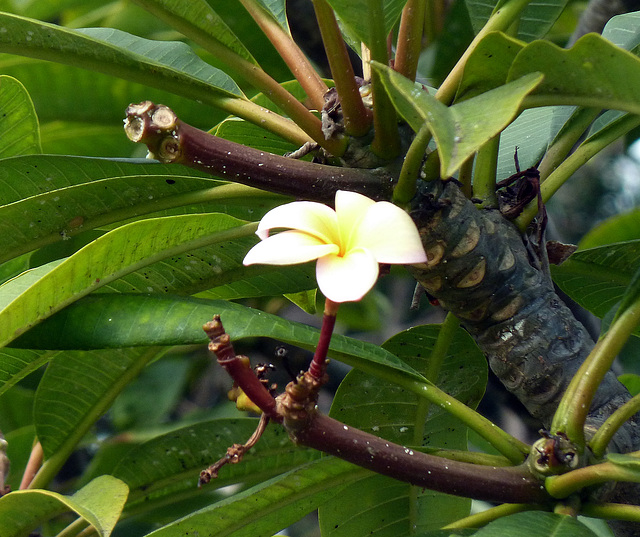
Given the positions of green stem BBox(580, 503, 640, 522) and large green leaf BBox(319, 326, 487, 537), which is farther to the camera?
large green leaf BBox(319, 326, 487, 537)

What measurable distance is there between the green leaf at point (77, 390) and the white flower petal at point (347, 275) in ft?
2.10

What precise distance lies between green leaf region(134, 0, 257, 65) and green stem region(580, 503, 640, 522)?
0.62m

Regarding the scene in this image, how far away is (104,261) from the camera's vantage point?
2.47 feet

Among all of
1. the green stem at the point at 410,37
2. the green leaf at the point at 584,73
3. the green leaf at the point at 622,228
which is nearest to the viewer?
the green leaf at the point at 584,73

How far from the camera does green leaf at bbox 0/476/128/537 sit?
766 mm

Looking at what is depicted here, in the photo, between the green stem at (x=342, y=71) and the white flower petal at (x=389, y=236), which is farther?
the green stem at (x=342, y=71)

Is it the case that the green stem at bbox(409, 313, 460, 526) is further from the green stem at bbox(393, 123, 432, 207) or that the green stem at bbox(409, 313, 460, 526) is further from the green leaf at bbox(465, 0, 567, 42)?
the green leaf at bbox(465, 0, 567, 42)

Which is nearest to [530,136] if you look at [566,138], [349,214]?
[566,138]

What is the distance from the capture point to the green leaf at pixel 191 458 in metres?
1.15

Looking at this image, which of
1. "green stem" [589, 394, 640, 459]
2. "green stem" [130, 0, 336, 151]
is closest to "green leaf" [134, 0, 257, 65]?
"green stem" [130, 0, 336, 151]

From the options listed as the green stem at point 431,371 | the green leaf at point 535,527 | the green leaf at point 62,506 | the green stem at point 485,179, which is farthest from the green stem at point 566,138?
the green leaf at point 62,506

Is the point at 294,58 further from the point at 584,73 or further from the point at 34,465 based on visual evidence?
the point at 34,465

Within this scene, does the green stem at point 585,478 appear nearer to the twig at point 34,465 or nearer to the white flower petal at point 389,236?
the white flower petal at point 389,236

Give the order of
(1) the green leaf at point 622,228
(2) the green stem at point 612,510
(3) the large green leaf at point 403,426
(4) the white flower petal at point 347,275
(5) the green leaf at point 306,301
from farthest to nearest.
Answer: (1) the green leaf at point 622,228 → (5) the green leaf at point 306,301 → (3) the large green leaf at point 403,426 → (2) the green stem at point 612,510 → (4) the white flower petal at point 347,275
